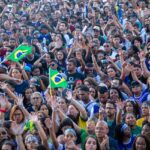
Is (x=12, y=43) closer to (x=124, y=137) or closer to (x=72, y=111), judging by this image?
(x=72, y=111)

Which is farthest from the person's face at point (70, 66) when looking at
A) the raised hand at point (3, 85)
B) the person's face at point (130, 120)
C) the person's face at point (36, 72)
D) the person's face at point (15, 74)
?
the person's face at point (130, 120)

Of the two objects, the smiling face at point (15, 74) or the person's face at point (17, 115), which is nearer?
the person's face at point (17, 115)

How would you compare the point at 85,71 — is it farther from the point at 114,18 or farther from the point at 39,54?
the point at 114,18

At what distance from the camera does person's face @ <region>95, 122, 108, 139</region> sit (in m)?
6.44

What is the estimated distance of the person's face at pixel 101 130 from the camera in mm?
6438

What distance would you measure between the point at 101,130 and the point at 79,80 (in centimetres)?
300

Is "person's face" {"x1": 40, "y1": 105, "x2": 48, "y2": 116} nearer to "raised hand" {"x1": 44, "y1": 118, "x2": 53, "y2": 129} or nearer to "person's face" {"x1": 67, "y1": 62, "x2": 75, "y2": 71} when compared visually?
"raised hand" {"x1": 44, "y1": 118, "x2": 53, "y2": 129}

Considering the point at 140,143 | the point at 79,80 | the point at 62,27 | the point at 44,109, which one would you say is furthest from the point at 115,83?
the point at 62,27

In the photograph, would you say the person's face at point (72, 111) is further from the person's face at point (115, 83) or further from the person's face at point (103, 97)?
the person's face at point (115, 83)

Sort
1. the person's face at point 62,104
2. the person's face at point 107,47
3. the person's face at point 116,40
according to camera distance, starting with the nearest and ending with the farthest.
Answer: the person's face at point 62,104 < the person's face at point 107,47 < the person's face at point 116,40

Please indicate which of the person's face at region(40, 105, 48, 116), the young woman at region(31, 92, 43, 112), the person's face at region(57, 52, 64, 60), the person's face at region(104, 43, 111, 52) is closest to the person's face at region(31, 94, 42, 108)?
the young woman at region(31, 92, 43, 112)

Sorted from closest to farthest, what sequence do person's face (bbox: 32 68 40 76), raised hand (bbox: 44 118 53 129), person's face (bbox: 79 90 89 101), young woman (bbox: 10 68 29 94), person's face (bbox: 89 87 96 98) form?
raised hand (bbox: 44 118 53 129), person's face (bbox: 79 90 89 101), person's face (bbox: 89 87 96 98), young woman (bbox: 10 68 29 94), person's face (bbox: 32 68 40 76)

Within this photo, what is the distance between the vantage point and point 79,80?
9.39m

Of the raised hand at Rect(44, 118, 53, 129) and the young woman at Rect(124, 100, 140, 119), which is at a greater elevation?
the young woman at Rect(124, 100, 140, 119)
